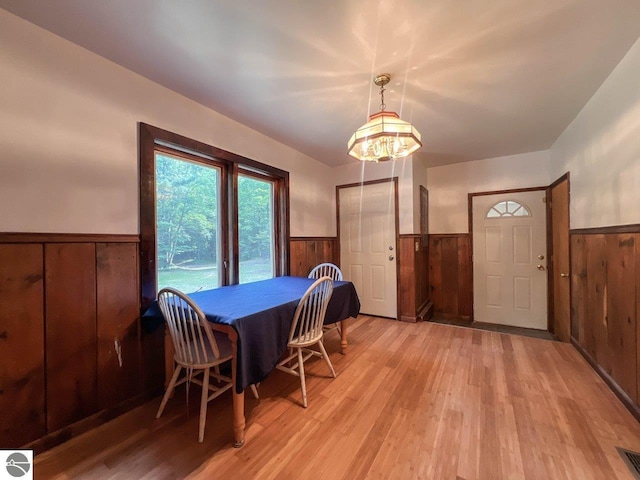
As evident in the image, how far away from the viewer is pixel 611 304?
1.94m

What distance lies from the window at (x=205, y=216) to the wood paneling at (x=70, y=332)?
32cm

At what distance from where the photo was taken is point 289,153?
3324 mm

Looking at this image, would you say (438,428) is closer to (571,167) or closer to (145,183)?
(145,183)

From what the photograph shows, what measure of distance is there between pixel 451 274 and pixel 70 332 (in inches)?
174

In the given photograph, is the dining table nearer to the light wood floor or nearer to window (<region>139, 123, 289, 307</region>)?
the light wood floor

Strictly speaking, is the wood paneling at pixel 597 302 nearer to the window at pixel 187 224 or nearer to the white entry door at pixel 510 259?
the white entry door at pixel 510 259

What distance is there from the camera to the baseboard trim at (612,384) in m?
1.63

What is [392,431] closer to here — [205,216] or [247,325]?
[247,325]

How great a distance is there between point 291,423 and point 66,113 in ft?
7.72

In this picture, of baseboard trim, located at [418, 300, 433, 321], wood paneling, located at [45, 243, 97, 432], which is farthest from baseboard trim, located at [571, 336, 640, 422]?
wood paneling, located at [45, 243, 97, 432]

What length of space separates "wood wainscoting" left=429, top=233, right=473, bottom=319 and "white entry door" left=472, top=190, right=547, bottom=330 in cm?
11

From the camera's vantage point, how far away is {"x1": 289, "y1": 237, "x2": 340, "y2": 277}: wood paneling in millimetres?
3404

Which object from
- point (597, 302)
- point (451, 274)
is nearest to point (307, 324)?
point (597, 302)

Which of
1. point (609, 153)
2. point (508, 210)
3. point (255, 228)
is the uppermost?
point (609, 153)
